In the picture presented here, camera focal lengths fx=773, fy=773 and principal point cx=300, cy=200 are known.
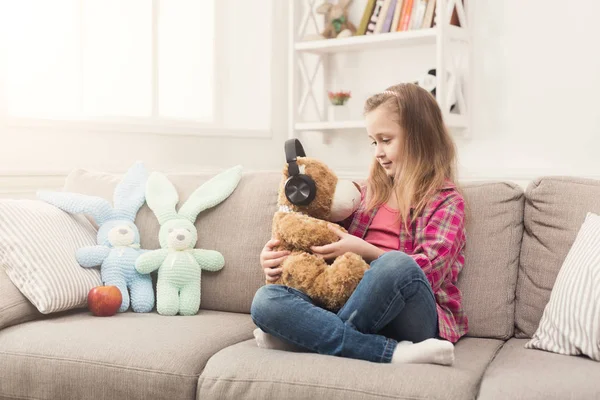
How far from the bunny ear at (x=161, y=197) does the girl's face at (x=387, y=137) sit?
633mm

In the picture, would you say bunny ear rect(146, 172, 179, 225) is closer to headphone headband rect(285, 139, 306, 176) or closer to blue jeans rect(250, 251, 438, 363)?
headphone headband rect(285, 139, 306, 176)

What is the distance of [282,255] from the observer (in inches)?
73.5

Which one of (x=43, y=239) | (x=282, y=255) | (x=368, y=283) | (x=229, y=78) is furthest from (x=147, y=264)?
(x=229, y=78)

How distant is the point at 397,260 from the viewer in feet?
5.50

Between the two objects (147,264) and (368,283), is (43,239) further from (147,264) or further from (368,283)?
(368,283)

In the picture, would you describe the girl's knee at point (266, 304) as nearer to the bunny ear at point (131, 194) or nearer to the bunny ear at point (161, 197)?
the bunny ear at point (161, 197)

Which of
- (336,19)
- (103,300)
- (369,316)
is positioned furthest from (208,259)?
(336,19)

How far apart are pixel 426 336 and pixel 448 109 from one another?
184 centimetres

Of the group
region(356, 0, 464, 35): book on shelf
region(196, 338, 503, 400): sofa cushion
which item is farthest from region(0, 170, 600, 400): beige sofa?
region(356, 0, 464, 35): book on shelf

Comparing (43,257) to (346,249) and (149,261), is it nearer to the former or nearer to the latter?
(149,261)

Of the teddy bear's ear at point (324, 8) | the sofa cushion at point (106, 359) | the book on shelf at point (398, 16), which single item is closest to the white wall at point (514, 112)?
the book on shelf at point (398, 16)

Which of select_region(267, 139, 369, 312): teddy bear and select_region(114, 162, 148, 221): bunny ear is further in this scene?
select_region(114, 162, 148, 221): bunny ear

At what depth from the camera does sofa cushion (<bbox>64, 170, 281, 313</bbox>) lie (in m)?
2.19

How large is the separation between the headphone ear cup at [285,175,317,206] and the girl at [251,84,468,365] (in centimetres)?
10
